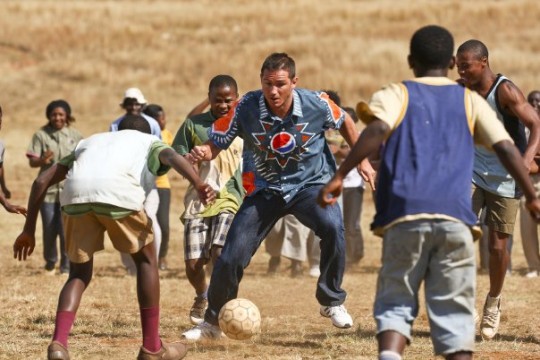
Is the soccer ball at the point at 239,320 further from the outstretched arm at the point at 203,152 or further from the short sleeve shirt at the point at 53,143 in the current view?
the short sleeve shirt at the point at 53,143

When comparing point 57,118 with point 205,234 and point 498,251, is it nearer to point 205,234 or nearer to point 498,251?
point 205,234

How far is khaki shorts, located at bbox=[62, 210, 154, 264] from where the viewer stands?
7.30 meters

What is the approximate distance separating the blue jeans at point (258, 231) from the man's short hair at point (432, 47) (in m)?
2.20

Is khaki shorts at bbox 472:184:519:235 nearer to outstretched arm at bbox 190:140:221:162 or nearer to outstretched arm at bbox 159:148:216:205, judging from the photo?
outstretched arm at bbox 190:140:221:162

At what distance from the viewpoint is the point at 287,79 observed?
319 inches

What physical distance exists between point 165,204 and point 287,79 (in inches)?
287

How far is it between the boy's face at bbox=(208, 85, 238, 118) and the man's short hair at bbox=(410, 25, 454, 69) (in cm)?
369

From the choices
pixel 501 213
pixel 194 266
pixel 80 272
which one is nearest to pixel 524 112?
pixel 501 213

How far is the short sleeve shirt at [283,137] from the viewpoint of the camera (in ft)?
26.7

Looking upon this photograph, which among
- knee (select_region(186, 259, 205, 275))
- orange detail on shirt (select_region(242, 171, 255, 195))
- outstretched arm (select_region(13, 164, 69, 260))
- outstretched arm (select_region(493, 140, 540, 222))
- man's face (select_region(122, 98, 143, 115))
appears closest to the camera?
outstretched arm (select_region(493, 140, 540, 222))

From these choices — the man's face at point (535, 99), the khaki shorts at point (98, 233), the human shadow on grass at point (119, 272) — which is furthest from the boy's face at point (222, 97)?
the man's face at point (535, 99)

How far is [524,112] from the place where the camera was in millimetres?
8531

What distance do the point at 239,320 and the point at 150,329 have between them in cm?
73

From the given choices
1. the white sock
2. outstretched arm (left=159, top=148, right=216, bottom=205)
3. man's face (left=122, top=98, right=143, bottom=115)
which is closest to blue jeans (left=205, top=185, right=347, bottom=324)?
outstretched arm (left=159, top=148, right=216, bottom=205)
